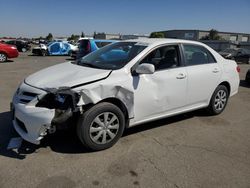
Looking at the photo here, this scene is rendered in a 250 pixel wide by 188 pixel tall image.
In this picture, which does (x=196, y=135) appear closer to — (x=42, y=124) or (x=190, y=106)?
(x=190, y=106)

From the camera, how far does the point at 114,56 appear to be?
4.15 m

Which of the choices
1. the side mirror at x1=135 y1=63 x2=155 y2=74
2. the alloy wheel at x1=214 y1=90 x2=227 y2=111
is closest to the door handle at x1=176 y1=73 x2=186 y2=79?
the side mirror at x1=135 y1=63 x2=155 y2=74

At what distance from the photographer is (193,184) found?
2729 mm

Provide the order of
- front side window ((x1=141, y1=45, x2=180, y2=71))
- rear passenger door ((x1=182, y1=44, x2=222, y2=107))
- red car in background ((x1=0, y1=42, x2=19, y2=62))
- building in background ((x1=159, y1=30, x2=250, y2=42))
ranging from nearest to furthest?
front side window ((x1=141, y1=45, x2=180, y2=71)) < rear passenger door ((x1=182, y1=44, x2=222, y2=107)) < red car in background ((x1=0, y1=42, x2=19, y2=62)) < building in background ((x1=159, y1=30, x2=250, y2=42))

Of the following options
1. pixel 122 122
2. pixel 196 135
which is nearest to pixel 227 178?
pixel 196 135

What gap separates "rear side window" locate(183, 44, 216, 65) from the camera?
4395mm

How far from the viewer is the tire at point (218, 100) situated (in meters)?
4.92

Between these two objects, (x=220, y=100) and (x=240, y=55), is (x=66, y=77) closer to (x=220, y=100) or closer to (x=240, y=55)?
(x=220, y=100)

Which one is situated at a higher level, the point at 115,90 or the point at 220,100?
the point at 115,90

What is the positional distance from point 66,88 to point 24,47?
27830mm

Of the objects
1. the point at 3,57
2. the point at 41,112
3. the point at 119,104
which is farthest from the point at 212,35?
the point at 41,112

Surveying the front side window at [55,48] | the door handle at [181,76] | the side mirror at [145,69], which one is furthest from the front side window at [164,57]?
the front side window at [55,48]

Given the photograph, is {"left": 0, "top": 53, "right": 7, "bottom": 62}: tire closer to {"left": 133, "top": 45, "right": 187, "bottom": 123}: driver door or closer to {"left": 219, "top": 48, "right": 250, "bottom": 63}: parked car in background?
{"left": 133, "top": 45, "right": 187, "bottom": 123}: driver door

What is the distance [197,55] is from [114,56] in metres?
1.66
